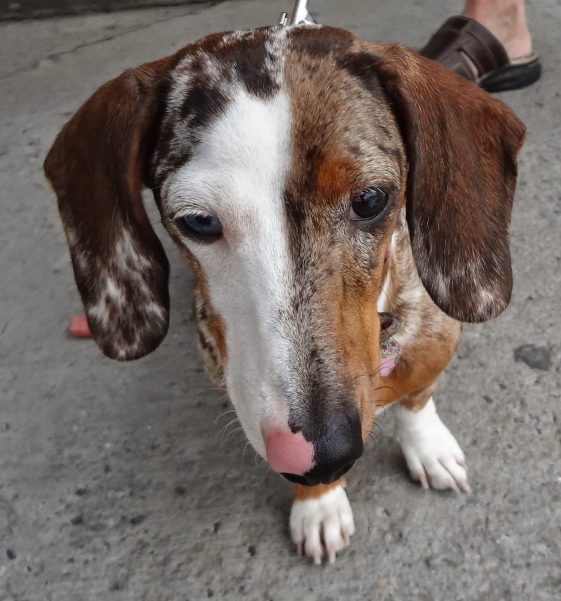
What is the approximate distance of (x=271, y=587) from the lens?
2.24 m

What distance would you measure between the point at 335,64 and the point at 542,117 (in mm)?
2286

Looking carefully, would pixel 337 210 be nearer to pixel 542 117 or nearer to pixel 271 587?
pixel 271 587

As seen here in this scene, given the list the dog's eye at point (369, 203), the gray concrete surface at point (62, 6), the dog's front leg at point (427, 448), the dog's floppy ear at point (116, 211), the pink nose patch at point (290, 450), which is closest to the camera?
the pink nose patch at point (290, 450)

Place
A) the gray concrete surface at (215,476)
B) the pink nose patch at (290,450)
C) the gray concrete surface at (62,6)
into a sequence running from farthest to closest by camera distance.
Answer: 1. the gray concrete surface at (62,6)
2. the gray concrete surface at (215,476)
3. the pink nose patch at (290,450)

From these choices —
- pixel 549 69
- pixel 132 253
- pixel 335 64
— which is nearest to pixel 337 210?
pixel 335 64

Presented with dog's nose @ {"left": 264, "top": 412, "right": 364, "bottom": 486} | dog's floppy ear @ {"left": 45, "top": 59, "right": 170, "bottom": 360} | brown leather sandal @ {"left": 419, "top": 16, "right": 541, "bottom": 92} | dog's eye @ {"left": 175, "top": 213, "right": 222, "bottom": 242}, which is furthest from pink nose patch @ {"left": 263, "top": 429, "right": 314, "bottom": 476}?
brown leather sandal @ {"left": 419, "top": 16, "right": 541, "bottom": 92}

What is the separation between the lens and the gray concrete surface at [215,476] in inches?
88.9

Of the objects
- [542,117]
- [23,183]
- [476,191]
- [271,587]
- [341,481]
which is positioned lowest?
[23,183]

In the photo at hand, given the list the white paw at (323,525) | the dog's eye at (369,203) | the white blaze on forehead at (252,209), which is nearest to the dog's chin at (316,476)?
the white blaze on forehead at (252,209)

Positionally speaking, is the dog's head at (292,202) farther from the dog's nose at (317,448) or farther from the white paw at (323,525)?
the white paw at (323,525)

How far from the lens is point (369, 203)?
5.66 feet

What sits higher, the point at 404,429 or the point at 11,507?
the point at 404,429

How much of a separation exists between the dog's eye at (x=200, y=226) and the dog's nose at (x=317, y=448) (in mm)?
468

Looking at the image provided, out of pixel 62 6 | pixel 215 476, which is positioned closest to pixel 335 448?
pixel 215 476
